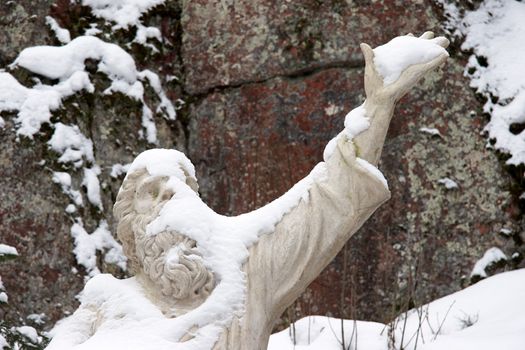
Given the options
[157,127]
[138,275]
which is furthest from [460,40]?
[138,275]

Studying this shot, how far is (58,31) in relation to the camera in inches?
323

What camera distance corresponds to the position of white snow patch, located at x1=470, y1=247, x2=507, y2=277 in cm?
754

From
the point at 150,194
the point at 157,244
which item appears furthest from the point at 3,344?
the point at 157,244

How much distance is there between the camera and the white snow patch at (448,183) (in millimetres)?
7734

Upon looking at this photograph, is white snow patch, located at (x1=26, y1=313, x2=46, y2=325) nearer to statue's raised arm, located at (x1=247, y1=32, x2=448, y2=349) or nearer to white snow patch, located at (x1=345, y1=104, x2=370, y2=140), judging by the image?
statue's raised arm, located at (x1=247, y1=32, x2=448, y2=349)

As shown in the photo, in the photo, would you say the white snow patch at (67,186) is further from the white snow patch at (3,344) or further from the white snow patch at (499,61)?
the white snow patch at (499,61)

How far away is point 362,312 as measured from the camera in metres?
7.58

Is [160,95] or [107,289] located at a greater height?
[160,95]

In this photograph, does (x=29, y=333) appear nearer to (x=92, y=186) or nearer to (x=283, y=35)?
(x=92, y=186)

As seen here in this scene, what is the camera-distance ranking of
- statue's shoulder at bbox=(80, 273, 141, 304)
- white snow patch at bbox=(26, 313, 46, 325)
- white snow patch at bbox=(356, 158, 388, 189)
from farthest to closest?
1. white snow patch at bbox=(26, 313, 46, 325)
2. statue's shoulder at bbox=(80, 273, 141, 304)
3. white snow patch at bbox=(356, 158, 388, 189)

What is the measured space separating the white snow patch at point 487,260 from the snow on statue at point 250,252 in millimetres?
3311

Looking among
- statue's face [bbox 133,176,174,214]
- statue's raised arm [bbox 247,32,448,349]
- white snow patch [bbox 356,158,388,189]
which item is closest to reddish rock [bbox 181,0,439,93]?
statue's face [bbox 133,176,174,214]

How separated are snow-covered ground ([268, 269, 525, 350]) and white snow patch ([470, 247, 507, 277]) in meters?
0.34

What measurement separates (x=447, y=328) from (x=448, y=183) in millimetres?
1250
